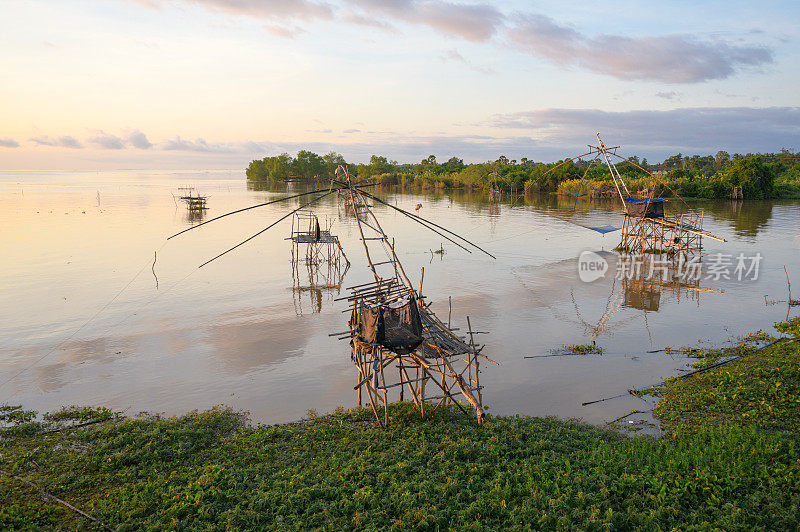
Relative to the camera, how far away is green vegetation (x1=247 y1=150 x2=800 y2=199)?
54688 mm

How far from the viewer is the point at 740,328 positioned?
14242mm

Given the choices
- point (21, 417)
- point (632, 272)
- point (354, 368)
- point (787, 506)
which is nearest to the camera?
point (787, 506)

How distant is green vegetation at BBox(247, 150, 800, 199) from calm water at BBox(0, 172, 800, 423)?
16.7 ft

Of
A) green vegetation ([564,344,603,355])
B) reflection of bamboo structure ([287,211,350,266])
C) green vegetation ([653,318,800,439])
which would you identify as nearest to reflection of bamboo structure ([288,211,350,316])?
reflection of bamboo structure ([287,211,350,266])

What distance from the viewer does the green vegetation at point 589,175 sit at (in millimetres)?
54688

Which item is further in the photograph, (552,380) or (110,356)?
(110,356)

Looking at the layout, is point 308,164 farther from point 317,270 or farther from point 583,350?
point 583,350

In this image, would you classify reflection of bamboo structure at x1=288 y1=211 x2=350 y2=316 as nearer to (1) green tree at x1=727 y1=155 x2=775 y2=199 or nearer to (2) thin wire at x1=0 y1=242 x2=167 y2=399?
(2) thin wire at x1=0 y1=242 x2=167 y2=399

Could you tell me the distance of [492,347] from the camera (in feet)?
43.1

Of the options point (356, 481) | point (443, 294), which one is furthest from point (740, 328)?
point (356, 481)

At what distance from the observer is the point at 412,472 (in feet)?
22.9

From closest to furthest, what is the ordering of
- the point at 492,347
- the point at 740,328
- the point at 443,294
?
the point at 492,347 < the point at 740,328 < the point at 443,294

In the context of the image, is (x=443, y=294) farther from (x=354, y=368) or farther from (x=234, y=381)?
(x=234, y=381)

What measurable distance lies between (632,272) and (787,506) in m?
17.6
